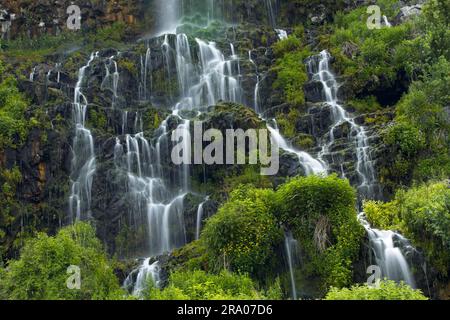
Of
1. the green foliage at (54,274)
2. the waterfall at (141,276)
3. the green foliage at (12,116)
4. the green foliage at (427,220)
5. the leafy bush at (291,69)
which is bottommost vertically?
the waterfall at (141,276)

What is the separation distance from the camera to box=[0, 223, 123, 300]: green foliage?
736 inches

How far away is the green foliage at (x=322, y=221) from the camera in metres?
22.7

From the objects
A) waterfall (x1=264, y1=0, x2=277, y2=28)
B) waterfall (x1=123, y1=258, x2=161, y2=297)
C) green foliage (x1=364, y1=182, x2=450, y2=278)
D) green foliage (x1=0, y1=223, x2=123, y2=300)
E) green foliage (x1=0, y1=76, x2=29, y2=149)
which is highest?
waterfall (x1=264, y1=0, x2=277, y2=28)

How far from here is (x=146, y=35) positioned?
54.2 m

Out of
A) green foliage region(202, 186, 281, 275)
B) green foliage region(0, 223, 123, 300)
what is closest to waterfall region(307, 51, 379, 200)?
green foliage region(202, 186, 281, 275)

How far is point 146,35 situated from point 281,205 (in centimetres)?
3415

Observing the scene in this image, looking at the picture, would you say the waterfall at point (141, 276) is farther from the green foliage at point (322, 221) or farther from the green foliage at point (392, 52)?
the green foliage at point (392, 52)

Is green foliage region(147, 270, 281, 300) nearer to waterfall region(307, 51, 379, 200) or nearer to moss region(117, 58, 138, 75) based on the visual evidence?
waterfall region(307, 51, 379, 200)

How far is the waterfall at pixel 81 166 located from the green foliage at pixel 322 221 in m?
13.9

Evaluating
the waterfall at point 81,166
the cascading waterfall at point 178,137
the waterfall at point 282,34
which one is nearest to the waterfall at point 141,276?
the cascading waterfall at point 178,137

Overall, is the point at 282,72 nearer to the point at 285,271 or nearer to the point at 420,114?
the point at 420,114

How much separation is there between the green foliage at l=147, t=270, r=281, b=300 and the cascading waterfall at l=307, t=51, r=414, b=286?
4.91 metres
